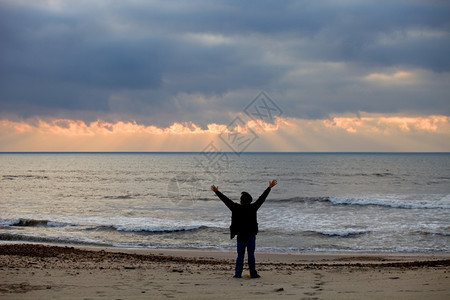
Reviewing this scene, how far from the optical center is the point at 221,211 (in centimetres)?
2892

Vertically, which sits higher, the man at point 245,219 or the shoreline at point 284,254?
the man at point 245,219

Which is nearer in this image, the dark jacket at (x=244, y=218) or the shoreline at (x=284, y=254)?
the dark jacket at (x=244, y=218)

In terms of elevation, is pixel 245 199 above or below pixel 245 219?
above

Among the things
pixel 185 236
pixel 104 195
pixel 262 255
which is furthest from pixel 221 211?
pixel 104 195

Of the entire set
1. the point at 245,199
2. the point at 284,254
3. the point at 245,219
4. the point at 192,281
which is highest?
the point at 245,199

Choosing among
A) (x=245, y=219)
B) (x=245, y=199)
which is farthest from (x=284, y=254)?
(x=245, y=199)

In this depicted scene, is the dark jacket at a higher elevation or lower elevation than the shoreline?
higher

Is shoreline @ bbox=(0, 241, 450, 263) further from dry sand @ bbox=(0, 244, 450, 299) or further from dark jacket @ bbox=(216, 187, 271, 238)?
dark jacket @ bbox=(216, 187, 271, 238)

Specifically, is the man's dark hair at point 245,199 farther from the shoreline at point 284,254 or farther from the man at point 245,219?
the shoreline at point 284,254

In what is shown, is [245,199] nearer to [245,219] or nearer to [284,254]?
[245,219]

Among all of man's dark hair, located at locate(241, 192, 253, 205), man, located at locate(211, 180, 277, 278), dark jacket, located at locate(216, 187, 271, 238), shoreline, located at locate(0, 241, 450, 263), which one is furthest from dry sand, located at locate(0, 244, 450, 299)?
shoreline, located at locate(0, 241, 450, 263)

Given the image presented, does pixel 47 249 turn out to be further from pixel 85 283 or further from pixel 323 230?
pixel 323 230

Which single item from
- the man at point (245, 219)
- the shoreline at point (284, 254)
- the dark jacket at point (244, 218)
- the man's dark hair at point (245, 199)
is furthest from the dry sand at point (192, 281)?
the shoreline at point (284, 254)

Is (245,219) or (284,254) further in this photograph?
(284,254)
